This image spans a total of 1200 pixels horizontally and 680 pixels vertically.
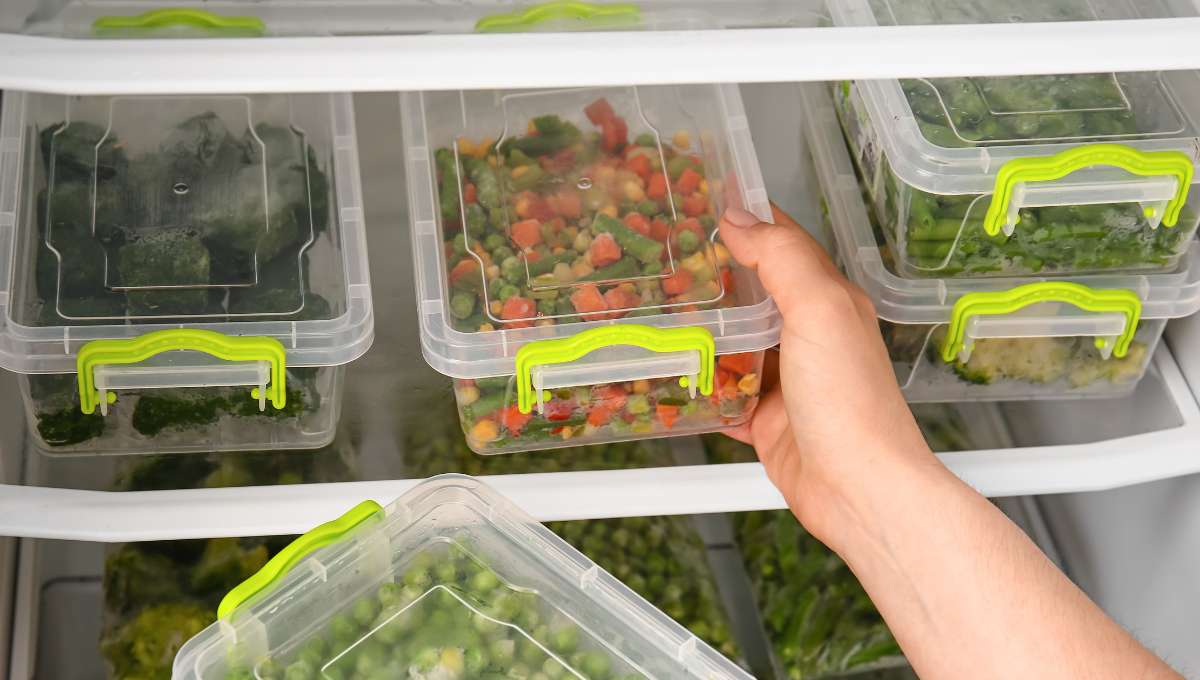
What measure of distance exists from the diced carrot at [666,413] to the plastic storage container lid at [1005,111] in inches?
12.8

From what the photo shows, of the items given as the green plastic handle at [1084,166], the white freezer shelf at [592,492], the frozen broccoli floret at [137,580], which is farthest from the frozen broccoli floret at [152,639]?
the green plastic handle at [1084,166]

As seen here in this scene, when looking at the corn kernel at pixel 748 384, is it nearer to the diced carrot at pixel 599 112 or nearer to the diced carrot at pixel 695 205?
the diced carrot at pixel 695 205

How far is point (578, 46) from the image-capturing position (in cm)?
99

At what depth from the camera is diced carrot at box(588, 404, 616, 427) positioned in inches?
51.3

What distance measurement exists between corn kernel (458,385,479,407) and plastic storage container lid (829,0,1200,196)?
0.47m

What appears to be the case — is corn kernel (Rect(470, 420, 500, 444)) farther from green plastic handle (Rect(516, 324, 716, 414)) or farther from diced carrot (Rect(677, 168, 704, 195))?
diced carrot (Rect(677, 168, 704, 195))

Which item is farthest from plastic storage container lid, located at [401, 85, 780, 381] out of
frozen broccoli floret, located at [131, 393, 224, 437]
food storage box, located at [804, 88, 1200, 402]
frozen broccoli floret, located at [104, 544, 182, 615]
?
frozen broccoli floret, located at [104, 544, 182, 615]

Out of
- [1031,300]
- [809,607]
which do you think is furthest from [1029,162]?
[809,607]

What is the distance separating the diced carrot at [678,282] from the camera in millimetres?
1311

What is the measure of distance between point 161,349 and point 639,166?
52 cm

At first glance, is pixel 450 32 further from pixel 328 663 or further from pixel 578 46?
pixel 328 663

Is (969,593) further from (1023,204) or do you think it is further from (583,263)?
(583,263)

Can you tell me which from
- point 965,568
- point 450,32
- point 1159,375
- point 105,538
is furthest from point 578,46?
point 1159,375

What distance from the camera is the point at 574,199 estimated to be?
1355 mm
